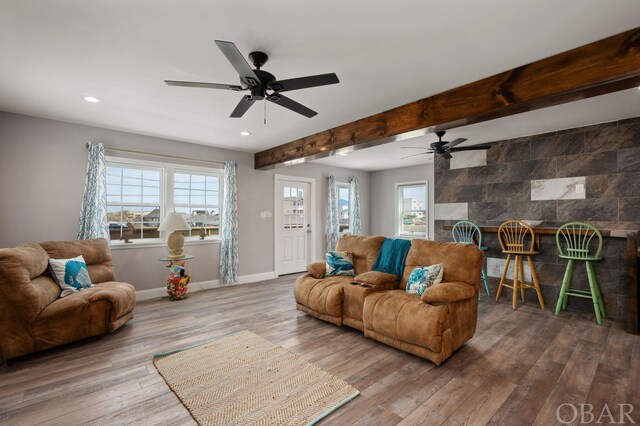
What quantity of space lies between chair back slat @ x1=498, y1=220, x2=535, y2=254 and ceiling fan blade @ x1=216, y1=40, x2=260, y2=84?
12.9ft

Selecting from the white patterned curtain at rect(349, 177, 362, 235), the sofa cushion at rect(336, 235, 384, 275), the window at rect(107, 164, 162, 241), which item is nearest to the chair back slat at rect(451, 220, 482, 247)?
the sofa cushion at rect(336, 235, 384, 275)

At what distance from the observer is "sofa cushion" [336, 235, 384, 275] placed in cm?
380

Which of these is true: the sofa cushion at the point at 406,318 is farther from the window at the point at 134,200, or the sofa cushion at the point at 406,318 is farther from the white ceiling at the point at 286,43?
the window at the point at 134,200

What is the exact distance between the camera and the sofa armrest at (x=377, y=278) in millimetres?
3216

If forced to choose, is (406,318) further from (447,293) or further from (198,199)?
(198,199)

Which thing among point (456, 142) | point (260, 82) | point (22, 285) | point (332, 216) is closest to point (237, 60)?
point (260, 82)

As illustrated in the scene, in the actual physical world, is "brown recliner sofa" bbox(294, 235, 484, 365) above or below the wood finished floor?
above

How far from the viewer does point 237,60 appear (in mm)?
1890

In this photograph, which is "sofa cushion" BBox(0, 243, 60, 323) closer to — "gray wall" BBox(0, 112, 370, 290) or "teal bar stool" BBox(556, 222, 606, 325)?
"gray wall" BBox(0, 112, 370, 290)

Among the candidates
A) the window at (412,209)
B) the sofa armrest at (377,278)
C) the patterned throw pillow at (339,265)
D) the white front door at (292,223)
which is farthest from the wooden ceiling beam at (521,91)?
the window at (412,209)

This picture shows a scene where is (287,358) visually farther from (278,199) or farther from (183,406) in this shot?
(278,199)

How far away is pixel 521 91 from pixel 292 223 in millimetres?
4898

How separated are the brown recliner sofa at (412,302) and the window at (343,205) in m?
3.93

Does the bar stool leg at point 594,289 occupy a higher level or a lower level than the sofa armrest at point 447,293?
lower
